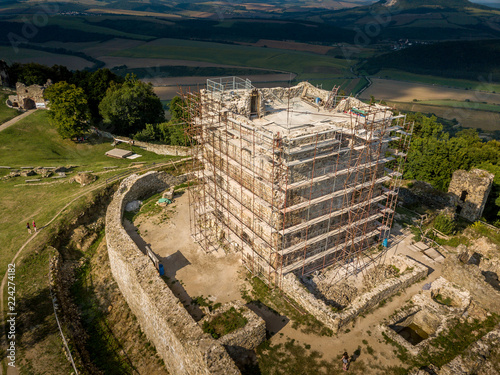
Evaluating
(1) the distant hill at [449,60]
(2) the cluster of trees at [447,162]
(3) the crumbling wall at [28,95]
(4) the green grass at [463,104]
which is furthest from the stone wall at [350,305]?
(1) the distant hill at [449,60]

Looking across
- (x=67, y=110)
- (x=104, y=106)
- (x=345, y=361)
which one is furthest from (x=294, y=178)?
(x=104, y=106)

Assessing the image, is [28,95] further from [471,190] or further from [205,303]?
[471,190]

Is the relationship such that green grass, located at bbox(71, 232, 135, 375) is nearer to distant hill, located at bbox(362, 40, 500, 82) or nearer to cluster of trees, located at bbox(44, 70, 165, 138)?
cluster of trees, located at bbox(44, 70, 165, 138)

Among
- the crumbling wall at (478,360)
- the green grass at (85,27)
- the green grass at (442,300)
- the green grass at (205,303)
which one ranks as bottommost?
the green grass at (205,303)

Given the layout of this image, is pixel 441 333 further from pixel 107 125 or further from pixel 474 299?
pixel 107 125

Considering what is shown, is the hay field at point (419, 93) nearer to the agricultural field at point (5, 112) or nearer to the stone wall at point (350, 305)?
the stone wall at point (350, 305)

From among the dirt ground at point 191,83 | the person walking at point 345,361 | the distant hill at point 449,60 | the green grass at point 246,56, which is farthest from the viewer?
the green grass at point 246,56
